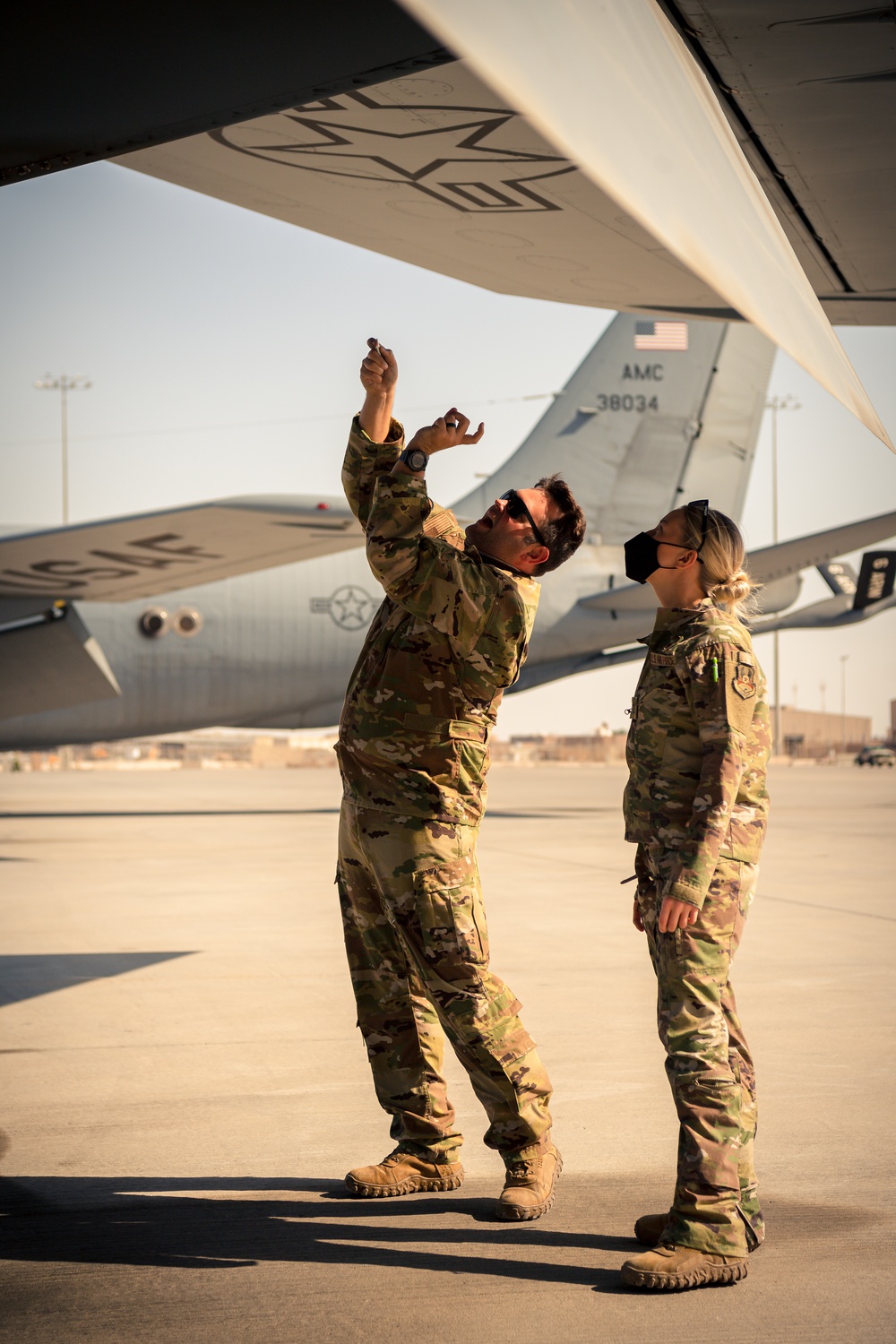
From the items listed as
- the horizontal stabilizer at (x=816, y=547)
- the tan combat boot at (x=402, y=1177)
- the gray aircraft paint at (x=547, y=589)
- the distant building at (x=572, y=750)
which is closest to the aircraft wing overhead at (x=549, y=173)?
the tan combat boot at (x=402, y=1177)

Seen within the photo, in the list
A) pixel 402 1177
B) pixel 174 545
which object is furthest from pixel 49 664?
pixel 402 1177

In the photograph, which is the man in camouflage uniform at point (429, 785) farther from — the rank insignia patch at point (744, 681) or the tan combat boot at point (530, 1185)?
the rank insignia patch at point (744, 681)

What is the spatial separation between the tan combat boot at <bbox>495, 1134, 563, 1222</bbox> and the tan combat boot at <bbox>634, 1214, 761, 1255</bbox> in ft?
0.94

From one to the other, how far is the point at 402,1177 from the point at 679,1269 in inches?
36.5

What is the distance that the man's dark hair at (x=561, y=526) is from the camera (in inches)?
132

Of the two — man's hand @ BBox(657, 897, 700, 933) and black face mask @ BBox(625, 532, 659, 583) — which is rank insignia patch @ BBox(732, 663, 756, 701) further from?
man's hand @ BBox(657, 897, 700, 933)

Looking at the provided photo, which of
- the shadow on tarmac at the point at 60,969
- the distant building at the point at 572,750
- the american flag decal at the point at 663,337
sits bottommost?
the distant building at the point at 572,750

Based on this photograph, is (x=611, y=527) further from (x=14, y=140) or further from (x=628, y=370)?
(x=14, y=140)

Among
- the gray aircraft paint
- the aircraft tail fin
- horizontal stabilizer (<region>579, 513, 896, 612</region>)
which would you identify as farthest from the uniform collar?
the aircraft tail fin

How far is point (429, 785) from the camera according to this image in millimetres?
3250

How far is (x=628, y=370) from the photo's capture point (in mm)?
22016

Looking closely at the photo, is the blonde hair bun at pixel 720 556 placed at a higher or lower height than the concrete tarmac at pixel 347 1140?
higher

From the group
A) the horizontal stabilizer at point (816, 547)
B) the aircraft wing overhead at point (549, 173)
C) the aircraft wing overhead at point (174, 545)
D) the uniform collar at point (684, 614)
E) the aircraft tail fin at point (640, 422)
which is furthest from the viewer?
the aircraft tail fin at point (640, 422)

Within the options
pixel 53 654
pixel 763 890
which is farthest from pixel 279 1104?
pixel 53 654
